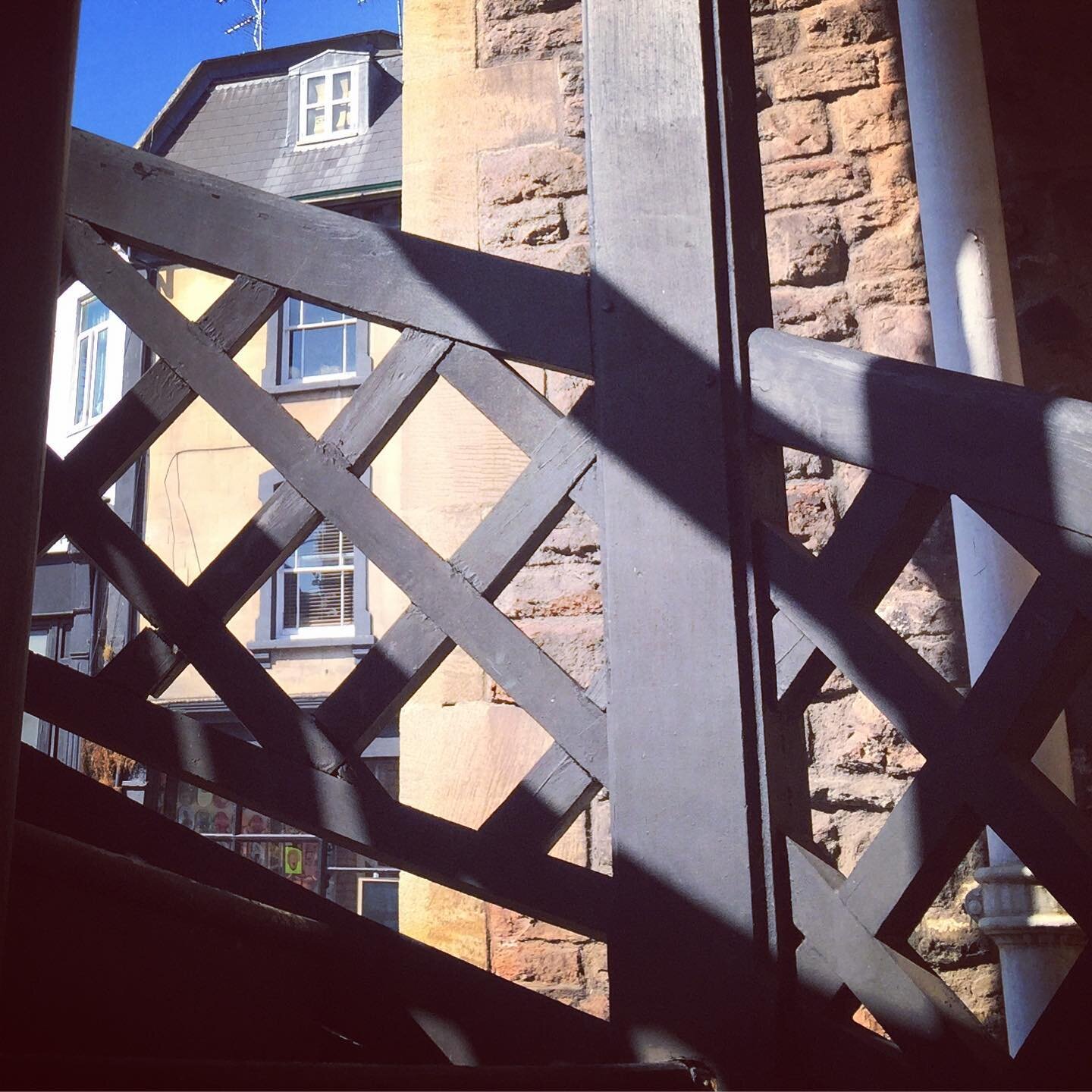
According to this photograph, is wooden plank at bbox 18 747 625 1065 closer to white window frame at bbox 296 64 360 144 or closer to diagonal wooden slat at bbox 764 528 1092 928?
diagonal wooden slat at bbox 764 528 1092 928

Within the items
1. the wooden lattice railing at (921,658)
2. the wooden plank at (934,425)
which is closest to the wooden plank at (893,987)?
the wooden lattice railing at (921,658)

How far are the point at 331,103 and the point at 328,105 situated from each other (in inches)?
1.5

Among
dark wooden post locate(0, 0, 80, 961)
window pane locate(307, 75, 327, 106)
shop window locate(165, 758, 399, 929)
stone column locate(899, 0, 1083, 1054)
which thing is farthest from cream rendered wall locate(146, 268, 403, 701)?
dark wooden post locate(0, 0, 80, 961)

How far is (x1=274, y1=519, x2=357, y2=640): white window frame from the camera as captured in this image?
10.9 meters

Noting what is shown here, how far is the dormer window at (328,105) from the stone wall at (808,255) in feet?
34.2

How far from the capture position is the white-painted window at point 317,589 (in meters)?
11.1

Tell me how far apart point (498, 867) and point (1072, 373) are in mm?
2084

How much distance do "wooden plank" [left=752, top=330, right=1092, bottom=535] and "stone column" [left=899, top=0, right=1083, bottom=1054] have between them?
1221mm

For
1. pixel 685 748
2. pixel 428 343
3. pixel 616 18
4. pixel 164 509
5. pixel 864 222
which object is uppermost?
pixel 164 509

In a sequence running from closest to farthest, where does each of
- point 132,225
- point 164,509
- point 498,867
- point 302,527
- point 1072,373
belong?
point 498,867 < point 302,527 < point 132,225 < point 1072,373 < point 164,509

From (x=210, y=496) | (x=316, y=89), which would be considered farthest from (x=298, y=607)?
(x=316, y=89)

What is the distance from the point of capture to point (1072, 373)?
275 cm

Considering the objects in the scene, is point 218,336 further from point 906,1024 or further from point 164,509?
point 164,509

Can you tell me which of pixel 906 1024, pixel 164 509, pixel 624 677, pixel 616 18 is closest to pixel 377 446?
pixel 624 677
